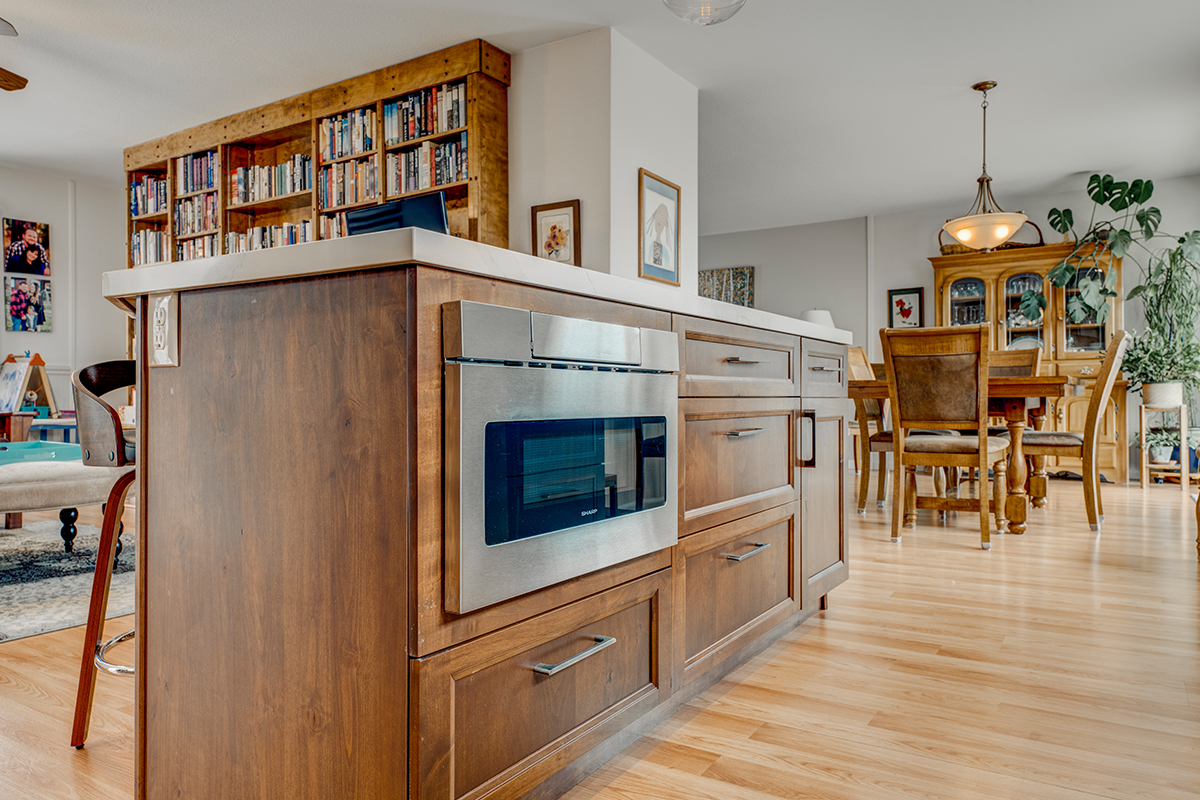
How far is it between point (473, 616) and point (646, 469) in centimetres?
48

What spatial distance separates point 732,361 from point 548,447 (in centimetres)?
77

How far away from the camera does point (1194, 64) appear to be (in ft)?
13.8

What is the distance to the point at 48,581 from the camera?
115 inches

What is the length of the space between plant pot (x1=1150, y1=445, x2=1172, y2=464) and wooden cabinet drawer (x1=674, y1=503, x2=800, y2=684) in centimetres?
519

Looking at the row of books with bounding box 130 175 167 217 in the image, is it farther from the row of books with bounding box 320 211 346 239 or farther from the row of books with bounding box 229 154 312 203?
the row of books with bounding box 320 211 346 239

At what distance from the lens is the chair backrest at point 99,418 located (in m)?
1.51

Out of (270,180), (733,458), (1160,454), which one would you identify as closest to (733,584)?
(733,458)

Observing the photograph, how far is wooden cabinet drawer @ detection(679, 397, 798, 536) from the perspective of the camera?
1.63 meters

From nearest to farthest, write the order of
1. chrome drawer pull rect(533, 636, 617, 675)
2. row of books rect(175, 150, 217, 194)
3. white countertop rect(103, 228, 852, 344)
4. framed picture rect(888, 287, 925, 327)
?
1. white countertop rect(103, 228, 852, 344)
2. chrome drawer pull rect(533, 636, 617, 675)
3. row of books rect(175, 150, 217, 194)
4. framed picture rect(888, 287, 925, 327)

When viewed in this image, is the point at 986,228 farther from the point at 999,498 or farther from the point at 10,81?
the point at 10,81

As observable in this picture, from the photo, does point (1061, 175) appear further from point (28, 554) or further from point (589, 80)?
point (28, 554)

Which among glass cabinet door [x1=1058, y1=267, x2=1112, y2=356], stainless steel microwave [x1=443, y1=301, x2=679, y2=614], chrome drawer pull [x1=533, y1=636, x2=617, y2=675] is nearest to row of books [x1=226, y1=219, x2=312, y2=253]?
stainless steel microwave [x1=443, y1=301, x2=679, y2=614]

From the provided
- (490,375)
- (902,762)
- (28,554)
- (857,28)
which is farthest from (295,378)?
(857,28)

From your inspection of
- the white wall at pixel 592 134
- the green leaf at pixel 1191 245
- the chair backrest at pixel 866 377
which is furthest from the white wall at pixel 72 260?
the green leaf at pixel 1191 245
